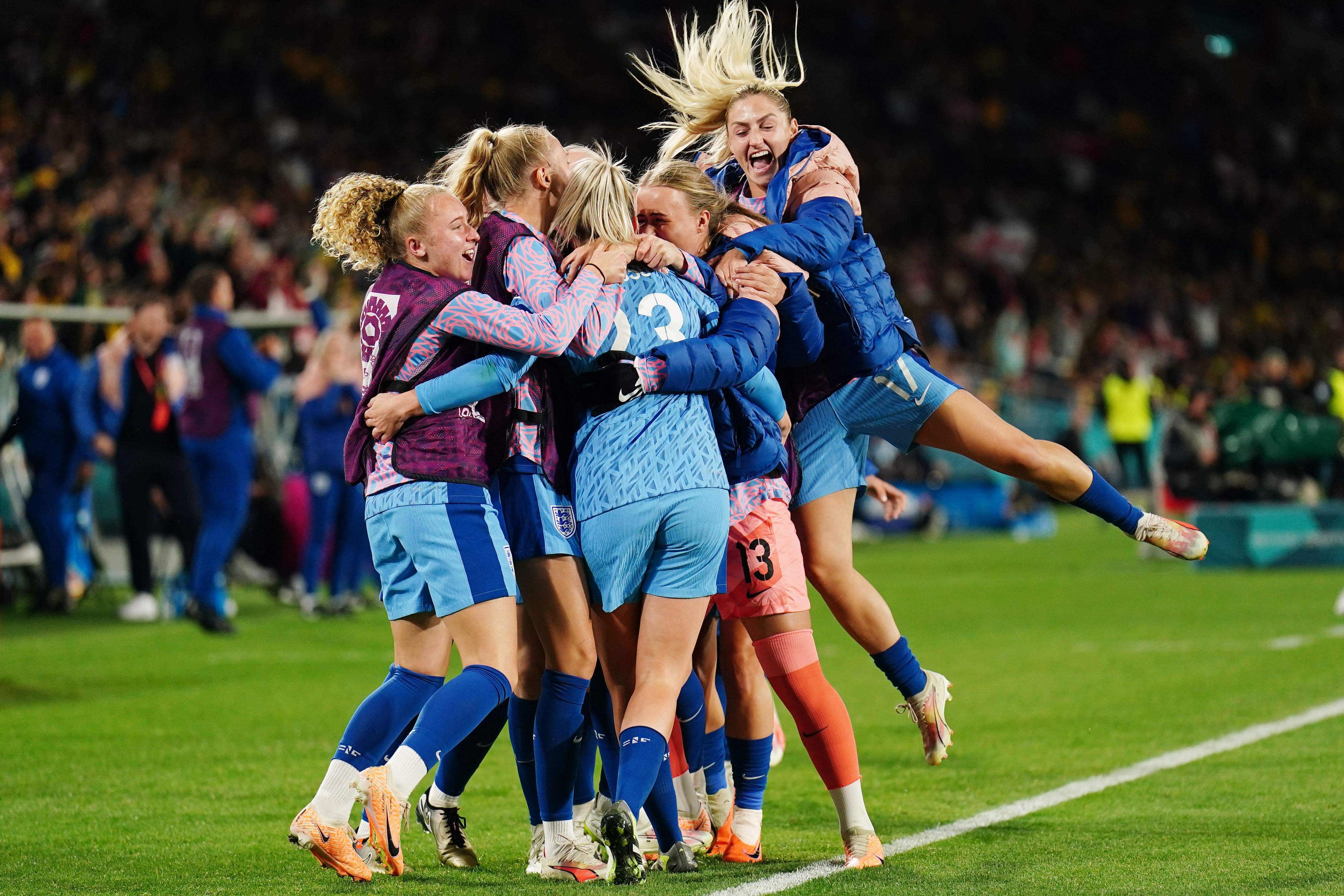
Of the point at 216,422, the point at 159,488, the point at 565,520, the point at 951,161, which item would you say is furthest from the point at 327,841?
the point at 951,161

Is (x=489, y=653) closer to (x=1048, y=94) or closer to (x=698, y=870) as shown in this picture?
(x=698, y=870)

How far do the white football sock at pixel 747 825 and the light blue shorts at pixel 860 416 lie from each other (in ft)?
3.43

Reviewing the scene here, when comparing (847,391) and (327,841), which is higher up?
(847,391)

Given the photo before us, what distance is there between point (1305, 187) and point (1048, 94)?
5.79 m

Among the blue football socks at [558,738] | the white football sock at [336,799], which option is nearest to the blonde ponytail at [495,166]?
the blue football socks at [558,738]

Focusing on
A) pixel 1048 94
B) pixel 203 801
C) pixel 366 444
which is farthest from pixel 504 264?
pixel 1048 94

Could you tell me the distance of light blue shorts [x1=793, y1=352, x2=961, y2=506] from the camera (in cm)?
520

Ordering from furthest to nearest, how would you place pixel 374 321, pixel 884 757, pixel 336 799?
1. pixel 884 757
2. pixel 374 321
3. pixel 336 799

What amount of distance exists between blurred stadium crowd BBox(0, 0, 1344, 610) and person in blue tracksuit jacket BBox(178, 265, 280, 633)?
207cm

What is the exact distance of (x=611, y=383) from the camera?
14.8ft

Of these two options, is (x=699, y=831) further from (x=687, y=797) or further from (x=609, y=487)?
(x=609, y=487)

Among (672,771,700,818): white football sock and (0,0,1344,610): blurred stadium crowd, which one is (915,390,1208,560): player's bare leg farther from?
(0,0,1344,610): blurred stadium crowd

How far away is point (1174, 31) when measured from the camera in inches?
1326

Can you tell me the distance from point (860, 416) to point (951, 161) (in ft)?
90.8
